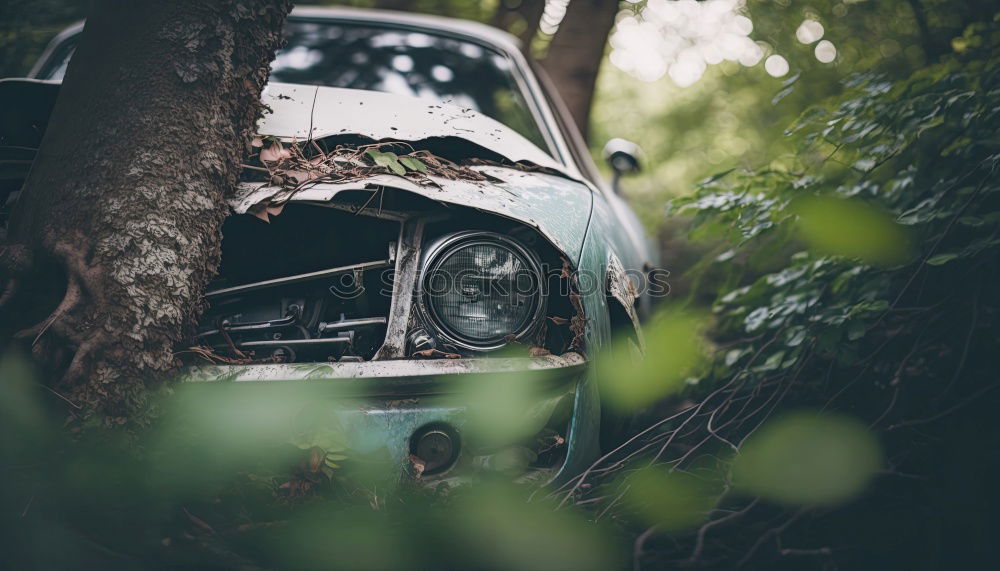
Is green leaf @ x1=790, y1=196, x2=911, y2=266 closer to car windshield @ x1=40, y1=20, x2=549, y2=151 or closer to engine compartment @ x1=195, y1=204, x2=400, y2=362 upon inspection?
car windshield @ x1=40, y1=20, x2=549, y2=151

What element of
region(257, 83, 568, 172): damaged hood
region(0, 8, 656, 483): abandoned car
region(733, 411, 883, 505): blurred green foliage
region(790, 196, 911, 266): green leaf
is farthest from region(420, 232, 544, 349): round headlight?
region(790, 196, 911, 266): green leaf

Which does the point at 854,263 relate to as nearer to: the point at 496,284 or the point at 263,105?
the point at 496,284

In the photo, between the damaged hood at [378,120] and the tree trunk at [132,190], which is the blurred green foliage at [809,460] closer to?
the damaged hood at [378,120]

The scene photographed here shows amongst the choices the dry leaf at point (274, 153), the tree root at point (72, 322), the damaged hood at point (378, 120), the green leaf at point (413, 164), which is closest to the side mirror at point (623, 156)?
the damaged hood at point (378, 120)

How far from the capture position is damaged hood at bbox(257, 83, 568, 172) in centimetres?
216

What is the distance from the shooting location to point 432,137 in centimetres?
218

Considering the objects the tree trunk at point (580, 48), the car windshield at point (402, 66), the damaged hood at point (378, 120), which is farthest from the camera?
the tree trunk at point (580, 48)

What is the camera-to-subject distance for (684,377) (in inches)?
118

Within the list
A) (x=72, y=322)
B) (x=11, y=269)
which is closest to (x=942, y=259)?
(x=72, y=322)

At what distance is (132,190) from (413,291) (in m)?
0.76

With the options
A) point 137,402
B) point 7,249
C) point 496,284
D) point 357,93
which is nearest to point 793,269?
point 496,284

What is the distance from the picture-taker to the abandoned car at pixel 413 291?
1668 mm

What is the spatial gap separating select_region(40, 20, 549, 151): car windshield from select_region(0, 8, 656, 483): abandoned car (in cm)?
75

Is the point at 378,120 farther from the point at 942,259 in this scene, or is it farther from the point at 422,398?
the point at 942,259
